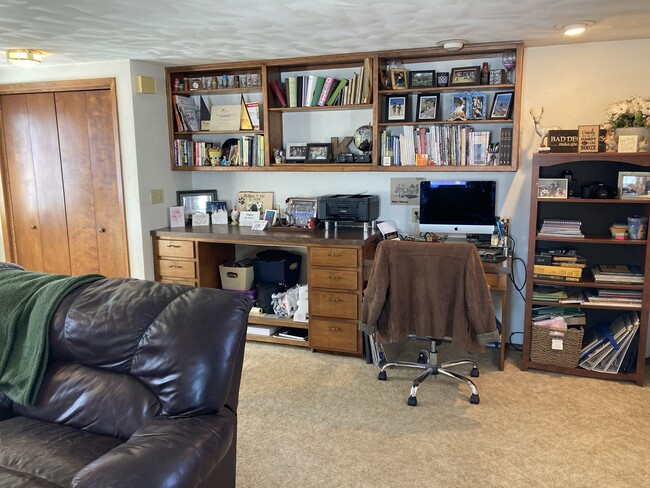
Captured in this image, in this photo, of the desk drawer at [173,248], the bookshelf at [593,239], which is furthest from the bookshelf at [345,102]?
the desk drawer at [173,248]

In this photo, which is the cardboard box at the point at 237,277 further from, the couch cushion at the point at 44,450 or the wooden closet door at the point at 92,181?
the couch cushion at the point at 44,450

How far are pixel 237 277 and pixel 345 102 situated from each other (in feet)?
5.32

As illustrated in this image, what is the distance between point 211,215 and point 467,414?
2.65m

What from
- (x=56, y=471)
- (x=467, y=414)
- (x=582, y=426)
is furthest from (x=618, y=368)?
(x=56, y=471)

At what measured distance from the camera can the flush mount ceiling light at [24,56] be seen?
11.6ft

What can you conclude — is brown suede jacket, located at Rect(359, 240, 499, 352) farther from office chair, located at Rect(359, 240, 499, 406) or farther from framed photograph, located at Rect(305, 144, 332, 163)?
framed photograph, located at Rect(305, 144, 332, 163)

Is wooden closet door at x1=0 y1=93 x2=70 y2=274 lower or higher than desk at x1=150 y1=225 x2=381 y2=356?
higher

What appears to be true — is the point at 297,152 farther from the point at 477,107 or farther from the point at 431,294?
the point at 431,294

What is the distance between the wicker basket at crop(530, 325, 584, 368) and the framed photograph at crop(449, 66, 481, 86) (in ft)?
5.67

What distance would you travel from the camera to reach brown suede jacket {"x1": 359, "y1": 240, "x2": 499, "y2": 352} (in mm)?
2857

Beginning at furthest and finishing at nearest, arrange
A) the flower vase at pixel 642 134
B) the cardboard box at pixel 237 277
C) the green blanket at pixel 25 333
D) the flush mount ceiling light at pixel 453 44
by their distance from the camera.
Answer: the cardboard box at pixel 237 277
the flush mount ceiling light at pixel 453 44
the flower vase at pixel 642 134
the green blanket at pixel 25 333

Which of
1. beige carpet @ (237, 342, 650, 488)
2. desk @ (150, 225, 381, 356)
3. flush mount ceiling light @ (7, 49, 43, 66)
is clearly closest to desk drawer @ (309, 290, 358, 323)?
desk @ (150, 225, 381, 356)

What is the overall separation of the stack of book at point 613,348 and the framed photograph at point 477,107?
5.44 ft

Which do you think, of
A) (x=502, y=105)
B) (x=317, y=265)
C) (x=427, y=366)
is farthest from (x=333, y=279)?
(x=502, y=105)
